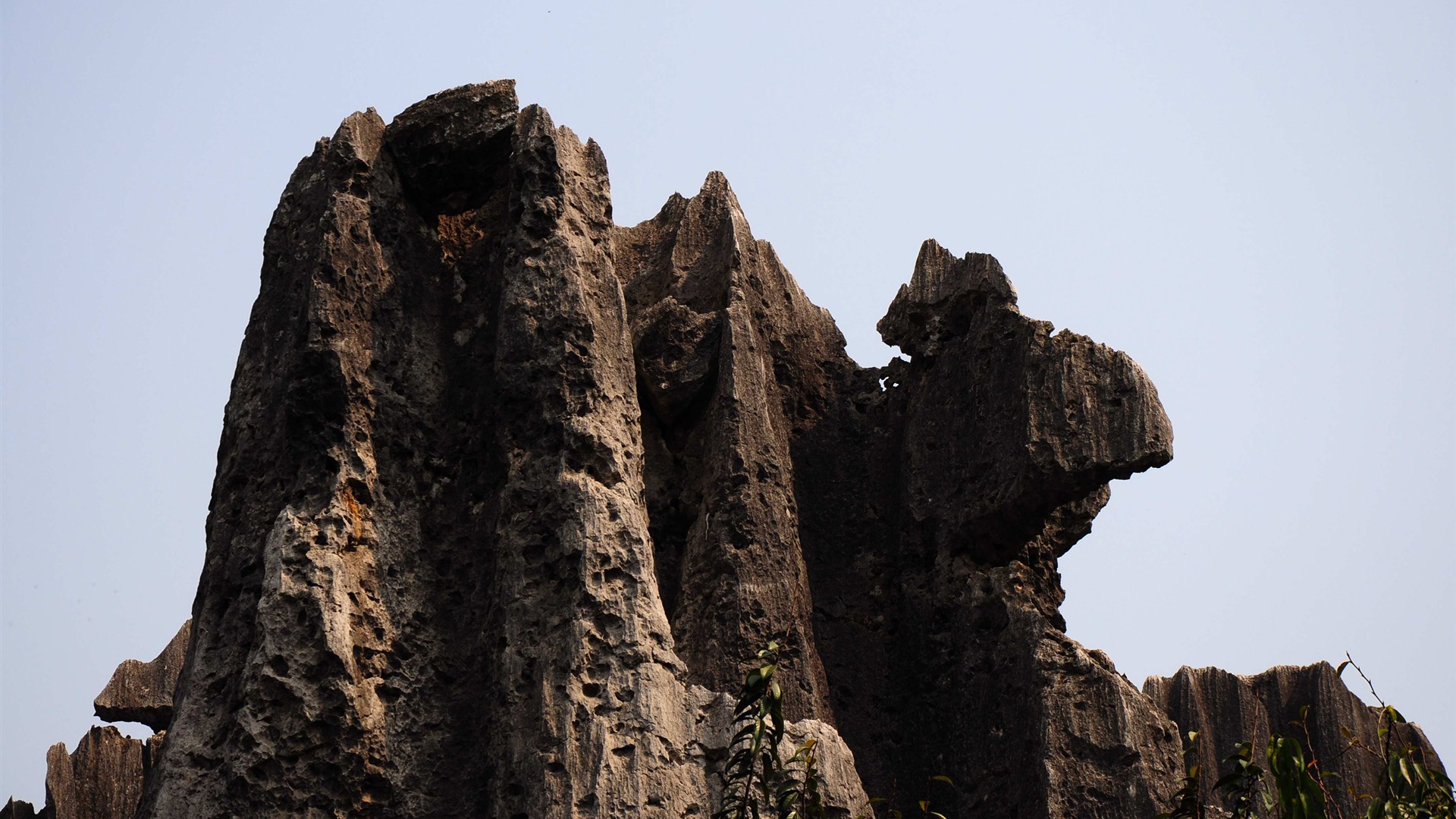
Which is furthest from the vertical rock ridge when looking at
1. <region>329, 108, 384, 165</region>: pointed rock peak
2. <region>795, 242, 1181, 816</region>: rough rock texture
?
<region>329, 108, 384, 165</region>: pointed rock peak

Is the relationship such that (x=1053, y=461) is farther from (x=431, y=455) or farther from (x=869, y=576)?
(x=431, y=455)

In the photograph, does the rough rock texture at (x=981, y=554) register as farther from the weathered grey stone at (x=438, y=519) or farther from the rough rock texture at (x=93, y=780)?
the rough rock texture at (x=93, y=780)

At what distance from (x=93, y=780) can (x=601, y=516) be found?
1029 centimetres

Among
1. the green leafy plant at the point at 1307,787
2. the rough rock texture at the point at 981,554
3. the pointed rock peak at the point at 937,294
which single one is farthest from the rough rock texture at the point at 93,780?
the green leafy plant at the point at 1307,787

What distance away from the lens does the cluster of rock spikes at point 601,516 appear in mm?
9375

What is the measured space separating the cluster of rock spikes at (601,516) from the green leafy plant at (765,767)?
18 cm

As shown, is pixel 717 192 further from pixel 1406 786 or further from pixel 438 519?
pixel 1406 786

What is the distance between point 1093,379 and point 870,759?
2817 millimetres

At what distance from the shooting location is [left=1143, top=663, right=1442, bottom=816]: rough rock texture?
17781 mm

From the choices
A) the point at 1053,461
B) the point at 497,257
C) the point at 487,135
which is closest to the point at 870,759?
the point at 1053,461

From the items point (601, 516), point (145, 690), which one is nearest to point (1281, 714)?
point (601, 516)

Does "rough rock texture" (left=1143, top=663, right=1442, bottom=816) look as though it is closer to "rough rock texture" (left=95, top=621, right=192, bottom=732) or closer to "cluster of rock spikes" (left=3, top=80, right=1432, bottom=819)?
"cluster of rock spikes" (left=3, top=80, right=1432, bottom=819)

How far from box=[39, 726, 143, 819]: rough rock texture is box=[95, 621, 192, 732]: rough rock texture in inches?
9.8

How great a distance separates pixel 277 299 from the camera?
36.4 ft
